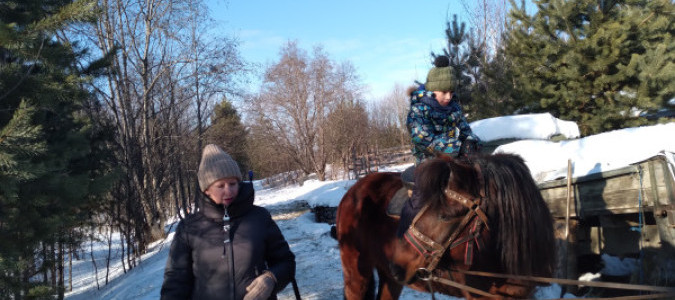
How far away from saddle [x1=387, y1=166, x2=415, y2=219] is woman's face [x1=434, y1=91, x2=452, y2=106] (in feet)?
1.96

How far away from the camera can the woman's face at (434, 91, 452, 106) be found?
3.23 m

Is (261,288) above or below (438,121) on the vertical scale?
below

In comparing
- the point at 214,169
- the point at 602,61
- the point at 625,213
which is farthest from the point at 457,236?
the point at 602,61

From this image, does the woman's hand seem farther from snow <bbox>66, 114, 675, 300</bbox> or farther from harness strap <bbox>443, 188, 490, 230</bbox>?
snow <bbox>66, 114, 675, 300</bbox>

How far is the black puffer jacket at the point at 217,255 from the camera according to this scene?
2123 millimetres

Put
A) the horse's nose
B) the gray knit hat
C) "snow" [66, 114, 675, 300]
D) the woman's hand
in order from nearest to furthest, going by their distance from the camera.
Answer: the woman's hand
the gray knit hat
the horse's nose
"snow" [66, 114, 675, 300]

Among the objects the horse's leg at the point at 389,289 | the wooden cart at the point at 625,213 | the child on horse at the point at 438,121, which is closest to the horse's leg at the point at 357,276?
the horse's leg at the point at 389,289

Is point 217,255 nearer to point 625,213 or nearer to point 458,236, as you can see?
point 458,236

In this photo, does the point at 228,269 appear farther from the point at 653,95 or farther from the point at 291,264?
the point at 653,95

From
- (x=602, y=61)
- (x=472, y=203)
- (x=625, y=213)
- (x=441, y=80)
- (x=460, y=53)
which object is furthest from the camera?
(x=460, y=53)

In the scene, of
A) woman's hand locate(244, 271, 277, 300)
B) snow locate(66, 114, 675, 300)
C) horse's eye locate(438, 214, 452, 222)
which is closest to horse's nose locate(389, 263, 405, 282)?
horse's eye locate(438, 214, 452, 222)

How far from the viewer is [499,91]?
10594mm

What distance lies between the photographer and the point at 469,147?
3232mm

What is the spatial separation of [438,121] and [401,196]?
694 mm
